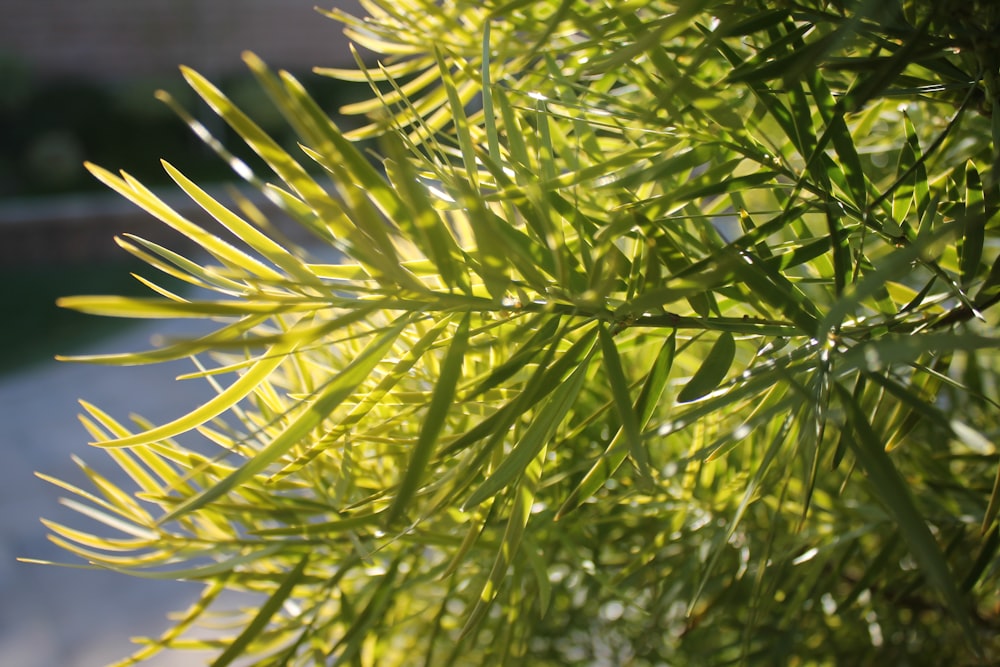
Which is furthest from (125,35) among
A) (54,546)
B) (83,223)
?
(54,546)

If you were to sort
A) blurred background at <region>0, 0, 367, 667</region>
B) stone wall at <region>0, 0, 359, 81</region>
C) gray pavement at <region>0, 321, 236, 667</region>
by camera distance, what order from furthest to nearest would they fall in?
stone wall at <region>0, 0, 359, 81</region>
blurred background at <region>0, 0, 367, 667</region>
gray pavement at <region>0, 321, 236, 667</region>

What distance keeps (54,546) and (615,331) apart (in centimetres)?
215

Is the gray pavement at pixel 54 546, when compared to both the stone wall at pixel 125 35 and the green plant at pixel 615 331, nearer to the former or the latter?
the green plant at pixel 615 331

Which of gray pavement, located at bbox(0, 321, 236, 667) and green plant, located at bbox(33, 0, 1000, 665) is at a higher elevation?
green plant, located at bbox(33, 0, 1000, 665)

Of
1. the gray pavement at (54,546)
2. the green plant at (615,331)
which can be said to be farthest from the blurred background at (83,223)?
the green plant at (615,331)

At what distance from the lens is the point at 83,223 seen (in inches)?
178

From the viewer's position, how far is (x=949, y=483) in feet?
1.13

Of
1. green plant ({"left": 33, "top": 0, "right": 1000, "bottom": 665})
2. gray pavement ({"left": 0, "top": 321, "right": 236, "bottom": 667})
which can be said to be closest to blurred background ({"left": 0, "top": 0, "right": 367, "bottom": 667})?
gray pavement ({"left": 0, "top": 321, "right": 236, "bottom": 667})

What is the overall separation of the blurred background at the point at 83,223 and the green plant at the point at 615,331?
155 centimetres

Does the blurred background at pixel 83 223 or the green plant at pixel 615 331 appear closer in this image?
the green plant at pixel 615 331

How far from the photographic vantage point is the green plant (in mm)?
172

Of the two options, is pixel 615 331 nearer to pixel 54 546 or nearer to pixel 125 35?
pixel 54 546

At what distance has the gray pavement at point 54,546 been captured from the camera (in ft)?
5.71

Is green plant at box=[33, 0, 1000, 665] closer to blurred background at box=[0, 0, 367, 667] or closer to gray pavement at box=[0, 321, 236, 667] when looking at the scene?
gray pavement at box=[0, 321, 236, 667]
